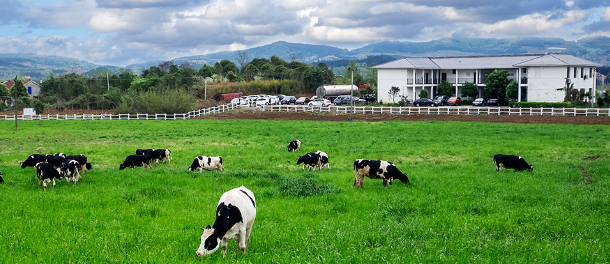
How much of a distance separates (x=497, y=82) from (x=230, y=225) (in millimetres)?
67811

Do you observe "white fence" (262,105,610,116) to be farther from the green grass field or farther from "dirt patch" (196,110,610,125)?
the green grass field

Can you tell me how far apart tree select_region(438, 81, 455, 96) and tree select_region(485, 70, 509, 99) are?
19.2ft

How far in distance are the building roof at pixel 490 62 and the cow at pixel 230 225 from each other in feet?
218

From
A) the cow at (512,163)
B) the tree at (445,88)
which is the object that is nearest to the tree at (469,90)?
the tree at (445,88)

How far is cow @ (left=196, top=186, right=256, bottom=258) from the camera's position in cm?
812

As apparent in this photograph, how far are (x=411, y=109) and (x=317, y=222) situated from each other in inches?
1719

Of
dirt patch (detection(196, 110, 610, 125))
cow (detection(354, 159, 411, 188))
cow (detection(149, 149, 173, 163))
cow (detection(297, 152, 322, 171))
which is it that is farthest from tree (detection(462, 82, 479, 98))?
cow (detection(354, 159, 411, 188))

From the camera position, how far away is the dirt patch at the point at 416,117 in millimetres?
41469

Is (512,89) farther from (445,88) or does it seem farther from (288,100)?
(288,100)

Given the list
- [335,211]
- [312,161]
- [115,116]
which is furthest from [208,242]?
[115,116]

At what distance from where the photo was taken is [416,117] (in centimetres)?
4812

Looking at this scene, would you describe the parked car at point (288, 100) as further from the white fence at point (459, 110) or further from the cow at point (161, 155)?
the cow at point (161, 155)

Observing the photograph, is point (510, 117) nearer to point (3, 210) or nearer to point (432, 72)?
point (432, 72)

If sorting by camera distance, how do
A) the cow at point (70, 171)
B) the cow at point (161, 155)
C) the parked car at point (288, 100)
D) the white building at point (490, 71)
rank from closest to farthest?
the cow at point (70, 171)
the cow at point (161, 155)
the white building at point (490, 71)
the parked car at point (288, 100)
